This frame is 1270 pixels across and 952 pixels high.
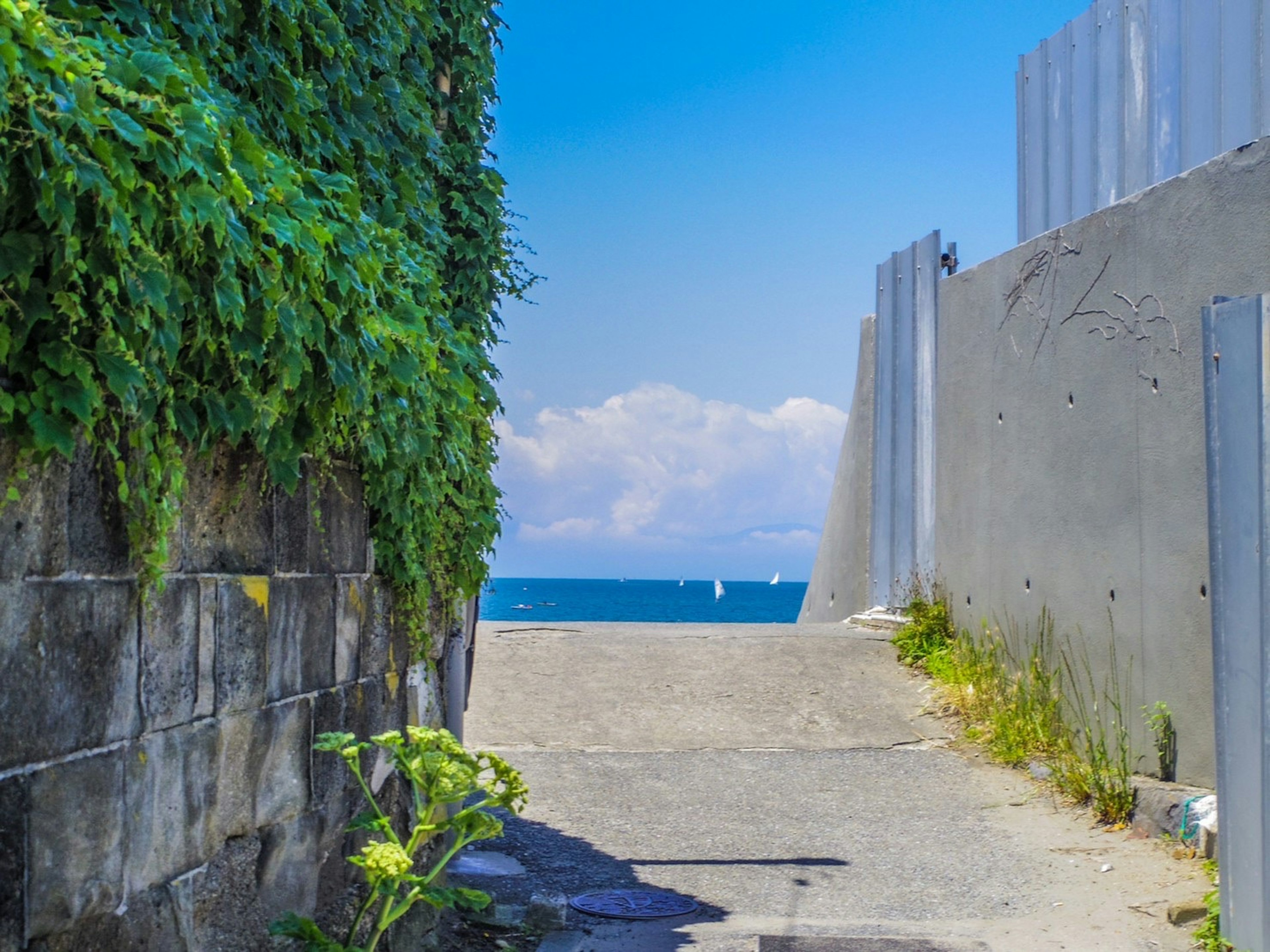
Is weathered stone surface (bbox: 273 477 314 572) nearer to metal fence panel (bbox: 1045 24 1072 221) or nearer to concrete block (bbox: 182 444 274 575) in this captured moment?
concrete block (bbox: 182 444 274 575)

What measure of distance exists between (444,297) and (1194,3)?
5043 mm

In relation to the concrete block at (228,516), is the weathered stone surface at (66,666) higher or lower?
lower

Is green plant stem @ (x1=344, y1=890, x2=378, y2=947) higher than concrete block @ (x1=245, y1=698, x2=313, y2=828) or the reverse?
the reverse

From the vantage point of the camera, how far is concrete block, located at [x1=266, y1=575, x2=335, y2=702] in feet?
10.3

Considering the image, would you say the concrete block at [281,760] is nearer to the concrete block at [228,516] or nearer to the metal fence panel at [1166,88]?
the concrete block at [228,516]

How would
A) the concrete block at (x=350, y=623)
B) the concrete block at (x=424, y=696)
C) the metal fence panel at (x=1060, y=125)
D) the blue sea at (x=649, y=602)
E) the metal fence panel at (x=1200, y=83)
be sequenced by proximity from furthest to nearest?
the blue sea at (x=649, y=602)
the metal fence panel at (x=1060, y=125)
the metal fence panel at (x=1200, y=83)
the concrete block at (x=424, y=696)
the concrete block at (x=350, y=623)

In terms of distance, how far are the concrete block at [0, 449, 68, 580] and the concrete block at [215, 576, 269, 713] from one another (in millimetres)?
654

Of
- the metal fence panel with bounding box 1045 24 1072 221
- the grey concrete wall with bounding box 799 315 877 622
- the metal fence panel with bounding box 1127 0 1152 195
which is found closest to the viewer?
the metal fence panel with bounding box 1127 0 1152 195

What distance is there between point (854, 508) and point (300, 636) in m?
8.51

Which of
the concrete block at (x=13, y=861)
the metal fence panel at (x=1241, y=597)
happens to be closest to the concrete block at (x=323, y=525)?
the concrete block at (x=13, y=861)

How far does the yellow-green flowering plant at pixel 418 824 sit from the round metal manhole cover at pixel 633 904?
162 cm

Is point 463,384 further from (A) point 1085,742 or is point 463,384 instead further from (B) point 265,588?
(A) point 1085,742

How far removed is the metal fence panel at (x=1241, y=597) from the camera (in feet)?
13.0

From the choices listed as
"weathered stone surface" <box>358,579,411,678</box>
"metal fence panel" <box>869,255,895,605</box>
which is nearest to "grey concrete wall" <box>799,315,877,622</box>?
"metal fence panel" <box>869,255,895,605</box>
